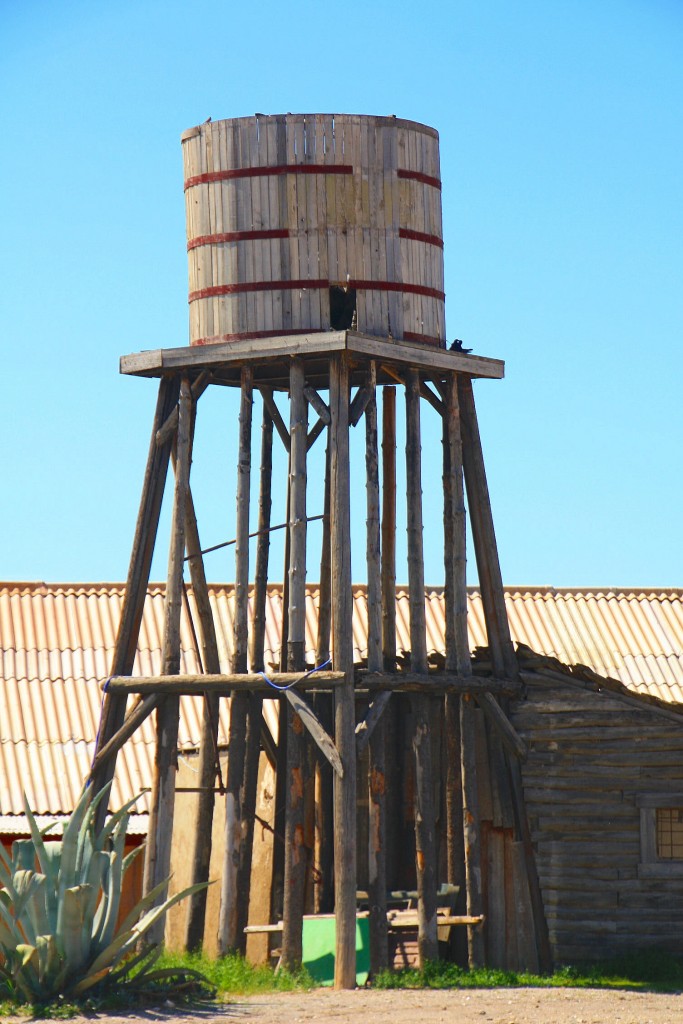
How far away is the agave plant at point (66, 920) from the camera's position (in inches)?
594

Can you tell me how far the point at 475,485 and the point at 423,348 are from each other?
2.00 meters

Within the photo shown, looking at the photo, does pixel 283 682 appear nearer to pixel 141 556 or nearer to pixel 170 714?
pixel 170 714

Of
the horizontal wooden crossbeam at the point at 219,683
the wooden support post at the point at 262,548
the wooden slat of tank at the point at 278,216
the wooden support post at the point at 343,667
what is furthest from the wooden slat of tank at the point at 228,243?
the horizontal wooden crossbeam at the point at 219,683

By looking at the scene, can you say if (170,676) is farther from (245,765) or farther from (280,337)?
(280,337)

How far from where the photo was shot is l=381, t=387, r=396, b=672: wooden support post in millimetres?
20797

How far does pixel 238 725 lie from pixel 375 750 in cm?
163

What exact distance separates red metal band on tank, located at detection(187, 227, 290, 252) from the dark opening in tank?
0.79 m

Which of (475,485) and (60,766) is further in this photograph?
(60,766)

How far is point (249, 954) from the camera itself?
1964 cm

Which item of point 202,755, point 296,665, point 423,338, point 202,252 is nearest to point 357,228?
point 423,338

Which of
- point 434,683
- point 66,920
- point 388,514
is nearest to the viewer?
point 66,920

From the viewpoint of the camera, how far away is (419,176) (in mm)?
20094

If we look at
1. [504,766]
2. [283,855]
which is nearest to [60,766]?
[283,855]

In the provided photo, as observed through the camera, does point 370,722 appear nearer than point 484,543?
Yes
